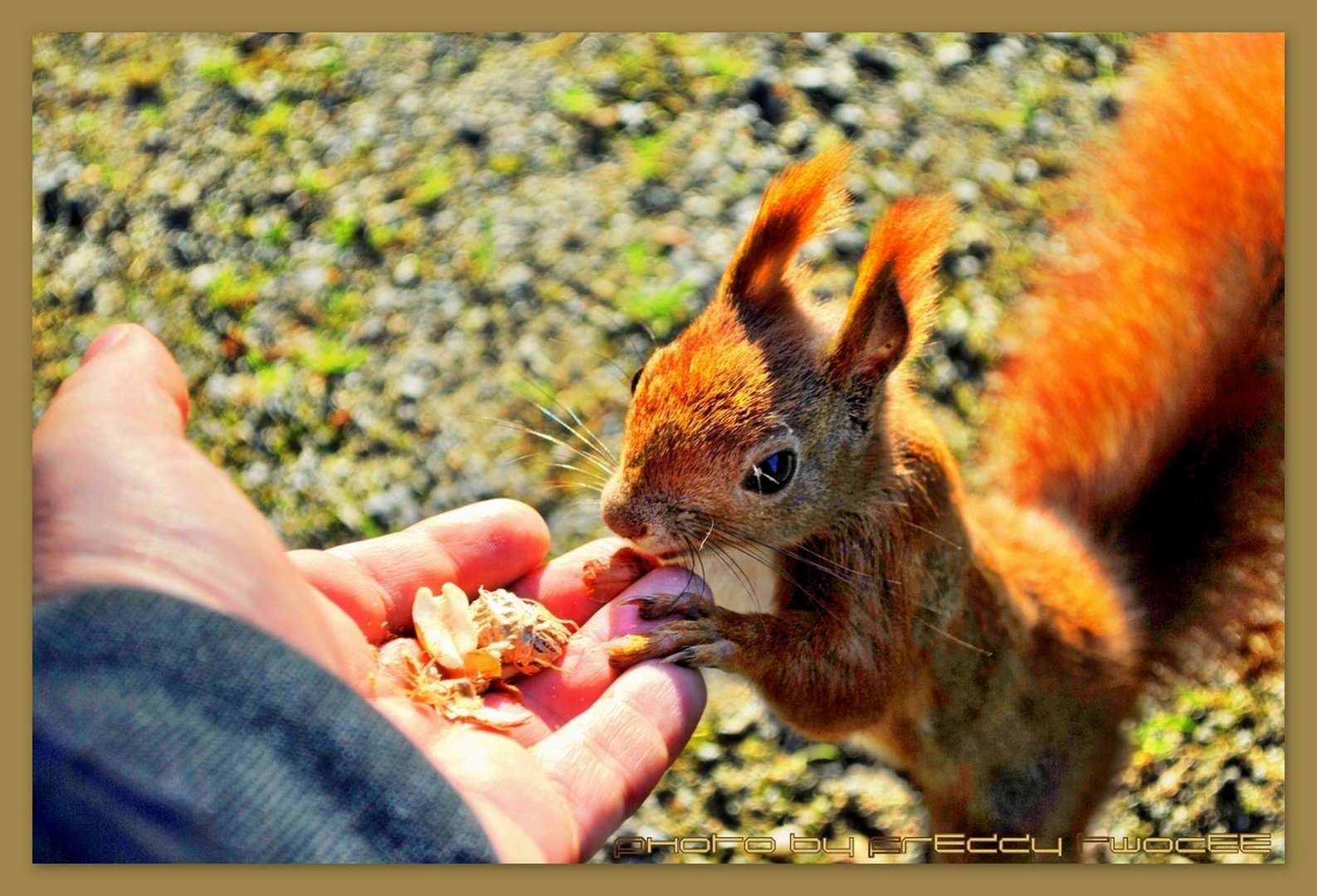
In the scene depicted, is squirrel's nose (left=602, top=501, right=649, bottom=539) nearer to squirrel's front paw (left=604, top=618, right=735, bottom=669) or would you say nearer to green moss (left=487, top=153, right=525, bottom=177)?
squirrel's front paw (left=604, top=618, right=735, bottom=669)

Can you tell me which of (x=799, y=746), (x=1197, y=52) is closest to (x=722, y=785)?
(x=799, y=746)

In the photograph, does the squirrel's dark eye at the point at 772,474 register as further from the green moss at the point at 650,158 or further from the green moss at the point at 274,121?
the green moss at the point at 274,121

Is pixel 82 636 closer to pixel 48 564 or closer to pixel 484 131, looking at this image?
pixel 48 564

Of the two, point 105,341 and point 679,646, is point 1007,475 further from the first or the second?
point 105,341

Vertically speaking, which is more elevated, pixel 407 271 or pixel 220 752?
pixel 220 752

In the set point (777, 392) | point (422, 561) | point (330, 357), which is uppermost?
point (777, 392)

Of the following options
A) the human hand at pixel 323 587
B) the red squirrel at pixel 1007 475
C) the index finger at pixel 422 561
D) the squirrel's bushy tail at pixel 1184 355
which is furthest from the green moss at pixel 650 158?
the human hand at pixel 323 587

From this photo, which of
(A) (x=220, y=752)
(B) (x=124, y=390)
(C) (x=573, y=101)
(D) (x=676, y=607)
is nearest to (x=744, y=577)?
(D) (x=676, y=607)
